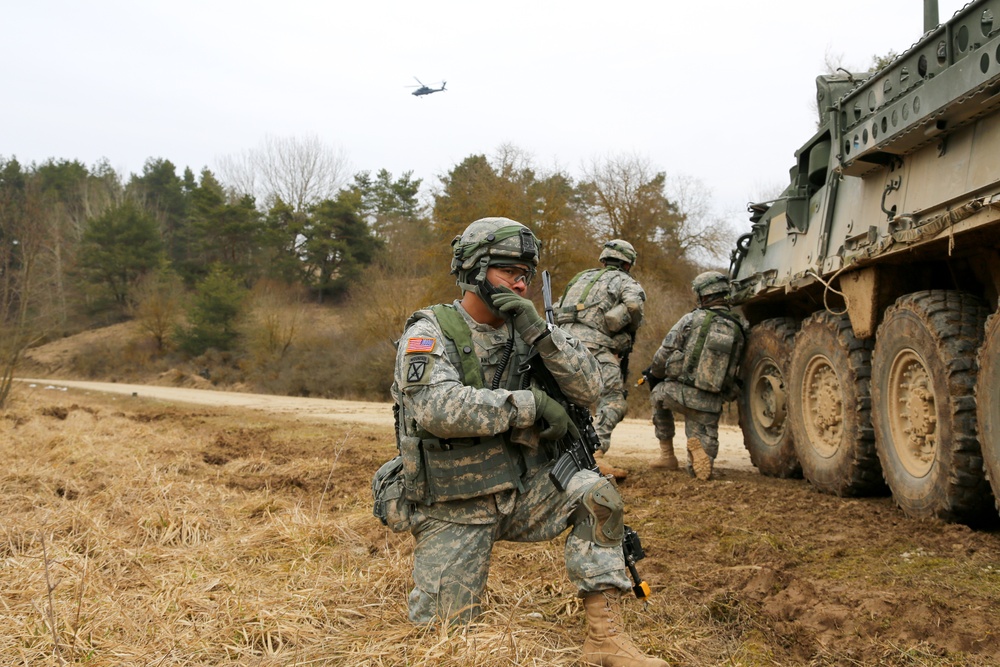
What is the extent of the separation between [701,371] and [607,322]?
93 cm

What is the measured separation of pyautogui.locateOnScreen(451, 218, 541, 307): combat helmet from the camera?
3492mm

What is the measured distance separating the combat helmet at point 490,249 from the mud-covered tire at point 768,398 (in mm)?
4210

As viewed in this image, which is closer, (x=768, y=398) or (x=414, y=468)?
(x=414, y=468)

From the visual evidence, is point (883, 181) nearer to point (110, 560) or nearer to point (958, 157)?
point (958, 157)

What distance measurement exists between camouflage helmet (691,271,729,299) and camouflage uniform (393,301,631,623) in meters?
4.43

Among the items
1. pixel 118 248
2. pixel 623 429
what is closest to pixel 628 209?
pixel 623 429

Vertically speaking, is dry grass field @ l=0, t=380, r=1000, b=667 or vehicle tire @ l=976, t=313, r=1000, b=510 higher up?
vehicle tire @ l=976, t=313, r=1000, b=510

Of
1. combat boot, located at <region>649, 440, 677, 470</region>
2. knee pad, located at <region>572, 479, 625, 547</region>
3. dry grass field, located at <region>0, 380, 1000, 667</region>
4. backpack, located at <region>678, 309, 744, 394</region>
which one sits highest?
backpack, located at <region>678, 309, 744, 394</region>

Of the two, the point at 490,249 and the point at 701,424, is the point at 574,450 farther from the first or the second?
the point at 701,424

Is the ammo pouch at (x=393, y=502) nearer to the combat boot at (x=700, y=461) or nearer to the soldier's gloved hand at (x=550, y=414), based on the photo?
the soldier's gloved hand at (x=550, y=414)

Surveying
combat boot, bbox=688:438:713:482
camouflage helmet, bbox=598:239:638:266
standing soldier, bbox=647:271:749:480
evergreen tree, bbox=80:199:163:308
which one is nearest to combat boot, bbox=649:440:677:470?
standing soldier, bbox=647:271:749:480

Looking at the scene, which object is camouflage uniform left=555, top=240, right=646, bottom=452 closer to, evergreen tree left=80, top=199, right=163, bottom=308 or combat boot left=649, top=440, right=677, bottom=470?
combat boot left=649, top=440, right=677, bottom=470

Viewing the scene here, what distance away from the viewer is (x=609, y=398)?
7.37m

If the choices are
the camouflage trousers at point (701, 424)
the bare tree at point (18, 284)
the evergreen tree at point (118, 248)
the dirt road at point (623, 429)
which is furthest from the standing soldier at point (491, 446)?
the evergreen tree at point (118, 248)
